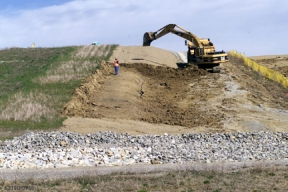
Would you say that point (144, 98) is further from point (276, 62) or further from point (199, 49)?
point (276, 62)

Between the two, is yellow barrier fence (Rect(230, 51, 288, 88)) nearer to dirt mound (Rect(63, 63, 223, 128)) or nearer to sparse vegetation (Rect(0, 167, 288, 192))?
dirt mound (Rect(63, 63, 223, 128))

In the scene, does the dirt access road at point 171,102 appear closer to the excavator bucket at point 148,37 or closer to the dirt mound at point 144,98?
the dirt mound at point 144,98

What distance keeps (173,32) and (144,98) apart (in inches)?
372

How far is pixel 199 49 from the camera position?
33.8 metres

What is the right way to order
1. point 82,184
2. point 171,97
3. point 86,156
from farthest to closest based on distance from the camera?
1. point 171,97
2. point 86,156
3. point 82,184

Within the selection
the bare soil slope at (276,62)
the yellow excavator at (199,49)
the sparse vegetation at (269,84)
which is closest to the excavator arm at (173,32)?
the yellow excavator at (199,49)

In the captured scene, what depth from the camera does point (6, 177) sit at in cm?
1361

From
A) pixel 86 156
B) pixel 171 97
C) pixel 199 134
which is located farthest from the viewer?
pixel 171 97

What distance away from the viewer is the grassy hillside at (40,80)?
23234mm

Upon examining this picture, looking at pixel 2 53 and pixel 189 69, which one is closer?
pixel 189 69

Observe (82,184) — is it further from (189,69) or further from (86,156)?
(189,69)

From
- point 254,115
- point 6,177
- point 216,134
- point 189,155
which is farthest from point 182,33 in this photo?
point 6,177

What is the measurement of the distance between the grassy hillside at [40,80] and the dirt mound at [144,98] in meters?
1.04

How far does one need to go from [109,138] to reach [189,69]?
1561 centimetres
